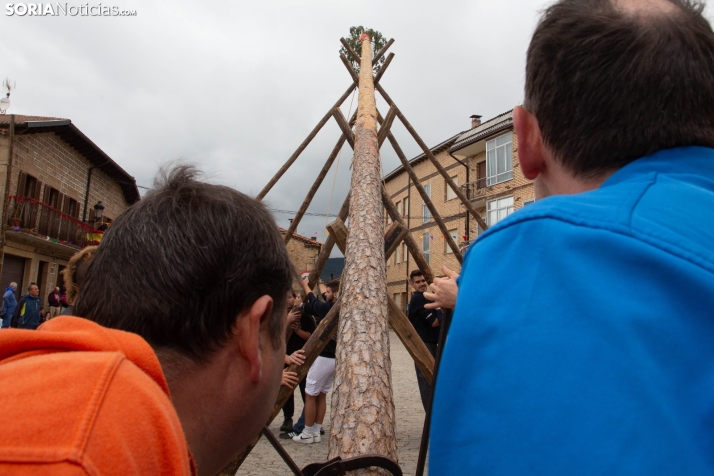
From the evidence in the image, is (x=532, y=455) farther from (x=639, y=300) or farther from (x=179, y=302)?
(x=179, y=302)

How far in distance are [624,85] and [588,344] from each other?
1.49ft

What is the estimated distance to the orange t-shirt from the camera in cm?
62

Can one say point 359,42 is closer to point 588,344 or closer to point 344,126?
point 344,126

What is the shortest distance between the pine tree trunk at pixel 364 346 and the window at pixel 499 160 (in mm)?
19468

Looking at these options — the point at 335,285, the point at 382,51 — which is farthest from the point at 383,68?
the point at 335,285

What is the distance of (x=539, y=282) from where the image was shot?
2.19 feet

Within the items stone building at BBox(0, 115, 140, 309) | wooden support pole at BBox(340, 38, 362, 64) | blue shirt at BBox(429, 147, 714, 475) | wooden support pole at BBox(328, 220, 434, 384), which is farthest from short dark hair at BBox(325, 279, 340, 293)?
stone building at BBox(0, 115, 140, 309)

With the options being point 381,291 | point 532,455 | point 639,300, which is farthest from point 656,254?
point 381,291

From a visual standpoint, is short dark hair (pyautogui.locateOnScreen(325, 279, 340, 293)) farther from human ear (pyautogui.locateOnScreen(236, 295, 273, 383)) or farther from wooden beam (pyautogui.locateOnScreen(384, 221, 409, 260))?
human ear (pyautogui.locateOnScreen(236, 295, 273, 383))

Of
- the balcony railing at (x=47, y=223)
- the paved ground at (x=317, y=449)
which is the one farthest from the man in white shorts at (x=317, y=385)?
the balcony railing at (x=47, y=223)

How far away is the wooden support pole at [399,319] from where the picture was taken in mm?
4293

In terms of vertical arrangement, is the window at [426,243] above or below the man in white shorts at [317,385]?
above

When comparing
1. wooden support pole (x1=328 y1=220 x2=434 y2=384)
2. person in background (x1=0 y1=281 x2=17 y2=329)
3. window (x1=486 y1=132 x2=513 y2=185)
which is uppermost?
window (x1=486 y1=132 x2=513 y2=185)

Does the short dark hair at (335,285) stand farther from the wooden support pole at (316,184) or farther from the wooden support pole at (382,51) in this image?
the wooden support pole at (382,51)
